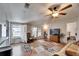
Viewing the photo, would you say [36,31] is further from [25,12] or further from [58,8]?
[58,8]

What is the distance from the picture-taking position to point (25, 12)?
1.68 meters

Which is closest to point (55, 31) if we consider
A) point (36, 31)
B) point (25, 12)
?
point (36, 31)

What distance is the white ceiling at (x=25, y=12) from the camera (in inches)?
65.0

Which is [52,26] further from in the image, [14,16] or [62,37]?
[14,16]

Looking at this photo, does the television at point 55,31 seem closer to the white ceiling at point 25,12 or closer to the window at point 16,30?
the white ceiling at point 25,12

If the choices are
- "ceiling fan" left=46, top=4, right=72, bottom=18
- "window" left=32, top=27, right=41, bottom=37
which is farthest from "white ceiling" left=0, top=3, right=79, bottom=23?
"window" left=32, top=27, right=41, bottom=37

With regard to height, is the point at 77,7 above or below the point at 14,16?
above

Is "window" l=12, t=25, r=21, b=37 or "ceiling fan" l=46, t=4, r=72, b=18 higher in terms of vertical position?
"ceiling fan" l=46, t=4, r=72, b=18

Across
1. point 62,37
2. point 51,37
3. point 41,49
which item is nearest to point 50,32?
point 51,37

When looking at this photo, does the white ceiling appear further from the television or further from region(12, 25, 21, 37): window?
the television

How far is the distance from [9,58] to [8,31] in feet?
1.49

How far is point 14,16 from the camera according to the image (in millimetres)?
1668

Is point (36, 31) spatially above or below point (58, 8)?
below

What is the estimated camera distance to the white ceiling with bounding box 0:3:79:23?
1.65 metres
